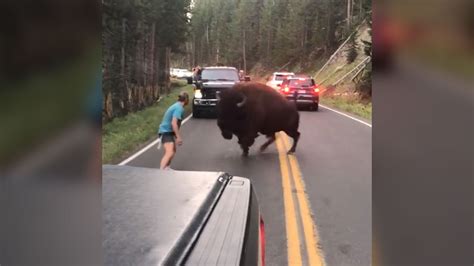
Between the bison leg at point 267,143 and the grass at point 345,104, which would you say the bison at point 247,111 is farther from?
the grass at point 345,104

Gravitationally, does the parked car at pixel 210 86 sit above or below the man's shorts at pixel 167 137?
above

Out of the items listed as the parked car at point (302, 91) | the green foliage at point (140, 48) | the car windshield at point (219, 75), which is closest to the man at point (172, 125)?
the green foliage at point (140, 48)

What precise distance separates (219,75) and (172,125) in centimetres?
1043

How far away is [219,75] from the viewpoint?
61.8 feet

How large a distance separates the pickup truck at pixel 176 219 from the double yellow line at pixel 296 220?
2303 millimetres

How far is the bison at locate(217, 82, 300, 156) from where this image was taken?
10.6 metres

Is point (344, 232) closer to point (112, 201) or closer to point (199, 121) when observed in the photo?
point (112, 201)

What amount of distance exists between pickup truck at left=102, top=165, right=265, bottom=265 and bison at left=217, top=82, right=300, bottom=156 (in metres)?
7.86

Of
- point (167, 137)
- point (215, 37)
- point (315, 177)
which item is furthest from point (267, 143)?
point (215, 37)

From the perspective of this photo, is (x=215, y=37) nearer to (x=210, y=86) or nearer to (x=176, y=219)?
(x=210, y=86)

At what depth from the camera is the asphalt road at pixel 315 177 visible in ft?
16.9
